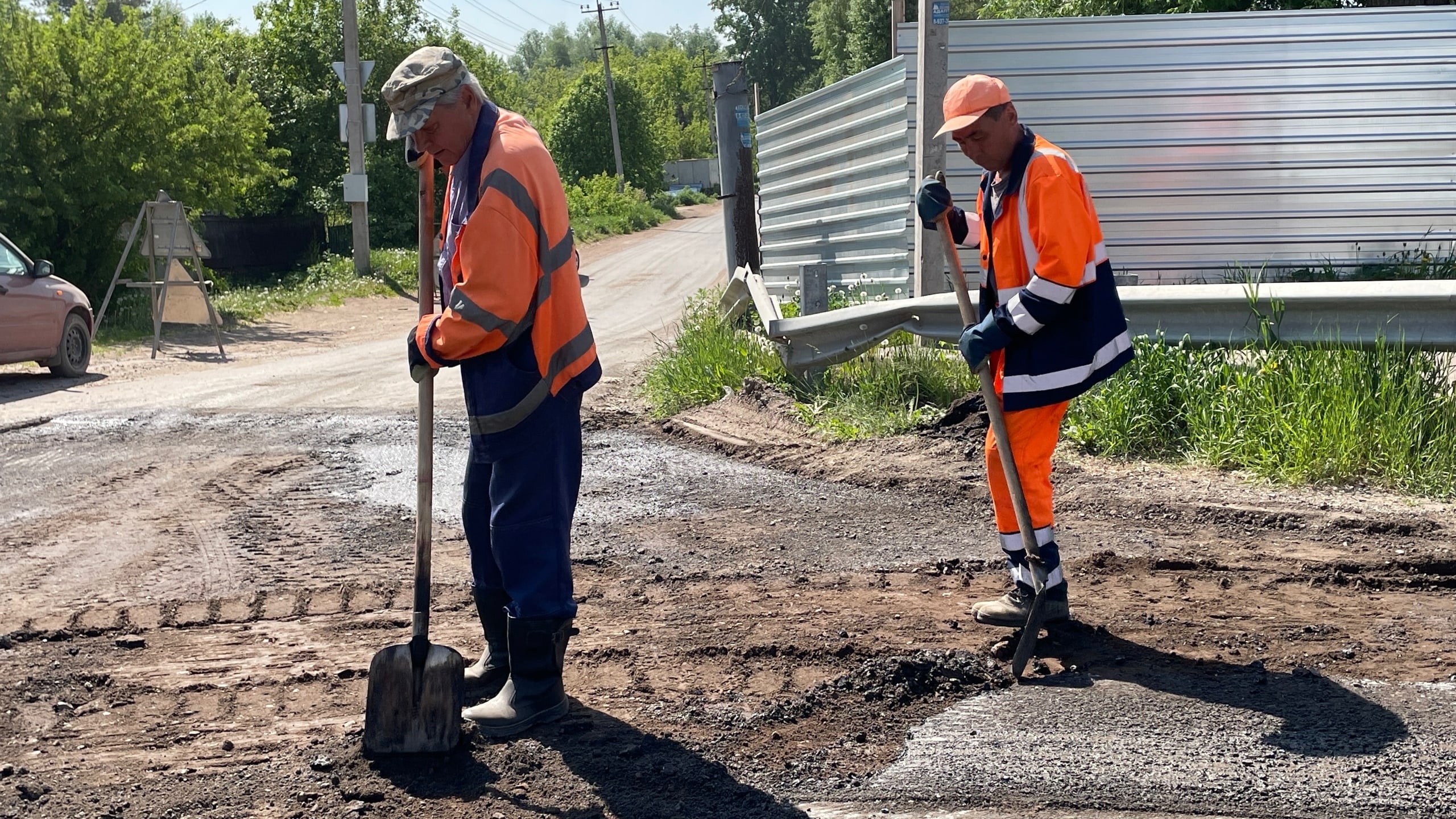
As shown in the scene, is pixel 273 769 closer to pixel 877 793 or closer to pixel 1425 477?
pixel 877 793

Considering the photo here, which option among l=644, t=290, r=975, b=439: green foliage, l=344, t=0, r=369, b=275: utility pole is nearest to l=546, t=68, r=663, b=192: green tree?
l=344, t=0, r=369, b=275: utility pole

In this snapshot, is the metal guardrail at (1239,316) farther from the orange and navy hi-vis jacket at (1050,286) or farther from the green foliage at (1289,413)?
the orange and navy hi-vis jacket at (1050,286)

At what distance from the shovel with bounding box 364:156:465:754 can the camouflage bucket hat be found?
0.21 m

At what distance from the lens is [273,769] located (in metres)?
3.32

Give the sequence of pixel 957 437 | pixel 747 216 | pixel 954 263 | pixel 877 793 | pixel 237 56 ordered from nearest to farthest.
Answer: pixel 877 793 < pixel 954 263 < pixel 957 437 < pixel 747 216 < pixel 237 56

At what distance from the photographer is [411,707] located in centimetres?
339

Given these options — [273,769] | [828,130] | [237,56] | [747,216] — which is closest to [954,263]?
[273,769]

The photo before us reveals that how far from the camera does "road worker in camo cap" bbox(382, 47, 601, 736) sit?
11.0ft

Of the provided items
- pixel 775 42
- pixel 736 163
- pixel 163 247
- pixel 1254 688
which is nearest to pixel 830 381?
pixel 736 163

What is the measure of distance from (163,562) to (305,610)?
113cm

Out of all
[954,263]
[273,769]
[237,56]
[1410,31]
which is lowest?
[273,769]

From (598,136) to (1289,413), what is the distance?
5429 centimetres

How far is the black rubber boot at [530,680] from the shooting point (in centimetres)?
358

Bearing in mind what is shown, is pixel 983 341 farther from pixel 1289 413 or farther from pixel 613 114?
pixel 613 114
